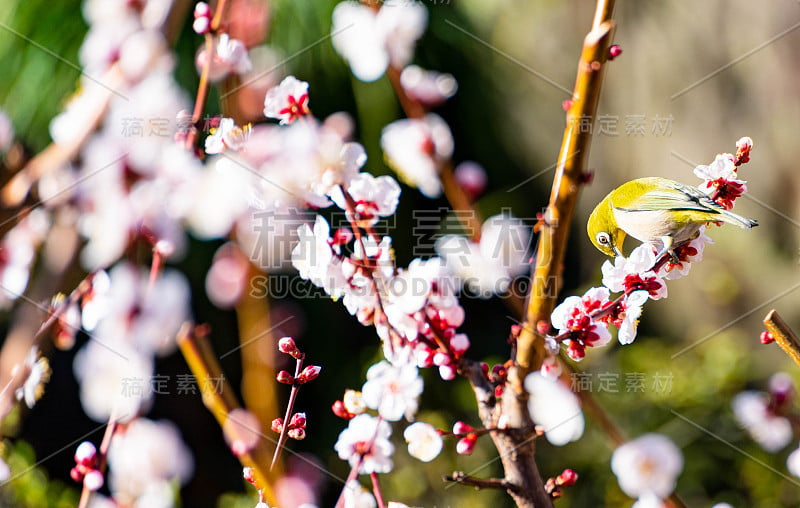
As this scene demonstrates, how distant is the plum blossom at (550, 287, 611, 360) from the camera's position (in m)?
0.33

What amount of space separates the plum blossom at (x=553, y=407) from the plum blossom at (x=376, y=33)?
361 mm

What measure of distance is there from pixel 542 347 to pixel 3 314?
81cm

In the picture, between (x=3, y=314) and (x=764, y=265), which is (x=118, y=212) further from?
(x=764, y=265)

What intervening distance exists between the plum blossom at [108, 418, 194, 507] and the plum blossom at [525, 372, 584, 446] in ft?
1.04

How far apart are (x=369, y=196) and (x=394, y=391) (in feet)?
0.37

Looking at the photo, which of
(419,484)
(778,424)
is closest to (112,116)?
(419,484)

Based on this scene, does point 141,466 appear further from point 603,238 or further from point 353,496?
point 603,238

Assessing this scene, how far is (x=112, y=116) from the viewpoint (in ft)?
1.86

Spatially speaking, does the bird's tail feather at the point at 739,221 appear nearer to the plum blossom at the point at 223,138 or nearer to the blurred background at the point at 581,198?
the plum blossom at the point at 223,138

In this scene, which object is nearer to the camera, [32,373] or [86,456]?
[86,456]

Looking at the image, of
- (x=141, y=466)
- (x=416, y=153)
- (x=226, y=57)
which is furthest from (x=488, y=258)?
(x=141, y=466)

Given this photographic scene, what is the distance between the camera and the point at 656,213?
320 mm

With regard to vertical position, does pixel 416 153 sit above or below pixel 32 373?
above

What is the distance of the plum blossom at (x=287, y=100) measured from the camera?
14.6 inches
